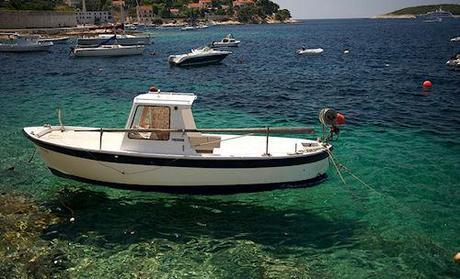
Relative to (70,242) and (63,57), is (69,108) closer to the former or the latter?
(70,242)

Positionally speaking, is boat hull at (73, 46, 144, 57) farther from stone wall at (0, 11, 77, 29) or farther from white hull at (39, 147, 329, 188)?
stone wall at (0, 11, 77, 29)

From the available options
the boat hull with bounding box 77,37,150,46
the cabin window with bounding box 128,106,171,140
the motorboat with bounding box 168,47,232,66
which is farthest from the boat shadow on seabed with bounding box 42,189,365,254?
the boat hull with bounding box 77,37,150,46

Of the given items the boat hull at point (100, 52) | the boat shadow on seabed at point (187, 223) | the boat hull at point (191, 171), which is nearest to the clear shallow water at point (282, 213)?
the boat shadow on seabed at point (187, 223)

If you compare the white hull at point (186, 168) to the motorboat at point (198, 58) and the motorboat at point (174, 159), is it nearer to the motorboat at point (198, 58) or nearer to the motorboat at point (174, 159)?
the motorboat at point (174, 159)

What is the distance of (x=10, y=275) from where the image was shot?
970 centimetres

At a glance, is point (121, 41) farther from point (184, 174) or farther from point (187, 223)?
point (187, 223)

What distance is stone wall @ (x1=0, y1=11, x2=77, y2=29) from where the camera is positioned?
383ft

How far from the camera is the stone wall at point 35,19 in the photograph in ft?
383

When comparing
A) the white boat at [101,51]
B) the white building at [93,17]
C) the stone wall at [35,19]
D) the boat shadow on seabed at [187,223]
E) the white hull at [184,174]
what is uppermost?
the white building at [93,17]

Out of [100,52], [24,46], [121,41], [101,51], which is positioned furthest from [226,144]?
[121,41]

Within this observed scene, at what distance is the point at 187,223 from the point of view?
1230cm

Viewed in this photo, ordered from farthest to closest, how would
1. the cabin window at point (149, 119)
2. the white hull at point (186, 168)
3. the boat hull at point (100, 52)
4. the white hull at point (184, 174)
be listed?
the boat hull at point (100, 52)
the cabin window at point (149, 119)
the white hull at point (184, 174)
the white hull at point (186, 168)

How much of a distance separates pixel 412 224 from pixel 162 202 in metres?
7.62

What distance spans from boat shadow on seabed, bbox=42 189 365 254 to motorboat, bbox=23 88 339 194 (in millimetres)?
563
